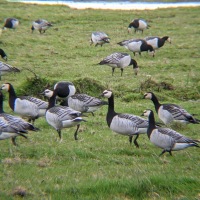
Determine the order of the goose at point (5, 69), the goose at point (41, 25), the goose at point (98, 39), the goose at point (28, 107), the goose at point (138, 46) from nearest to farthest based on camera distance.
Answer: the goose at point (28, 107), the goose at point (5, 69), the goose at point (138, 46), the goose at point (98, 39), the goose at point (41, 25)

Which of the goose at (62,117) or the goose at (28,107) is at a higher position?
the goose at (62,117)

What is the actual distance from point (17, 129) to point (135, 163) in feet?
7.13

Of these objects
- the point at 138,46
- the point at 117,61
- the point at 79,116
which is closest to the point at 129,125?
the point at 79,116

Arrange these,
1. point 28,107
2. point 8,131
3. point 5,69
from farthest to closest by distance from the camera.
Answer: point 5,69, point 28,107, point 8,131

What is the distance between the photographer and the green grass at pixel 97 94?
8039 millimetres

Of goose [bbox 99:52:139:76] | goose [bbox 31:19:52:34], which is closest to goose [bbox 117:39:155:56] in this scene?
goose [bbox 99:52:139:76]

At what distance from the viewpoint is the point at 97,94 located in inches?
616

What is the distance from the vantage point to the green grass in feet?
26.4

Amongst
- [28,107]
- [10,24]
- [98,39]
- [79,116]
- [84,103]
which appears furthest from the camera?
[10,24]

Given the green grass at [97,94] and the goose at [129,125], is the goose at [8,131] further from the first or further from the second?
the goose at [129,125]

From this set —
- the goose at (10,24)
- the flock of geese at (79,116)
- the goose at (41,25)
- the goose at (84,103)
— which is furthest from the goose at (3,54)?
→ the goose at (10,24)

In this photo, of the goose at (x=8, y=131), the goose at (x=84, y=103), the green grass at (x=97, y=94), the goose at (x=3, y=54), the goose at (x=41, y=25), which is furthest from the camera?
the goose at (x=41, y=25)

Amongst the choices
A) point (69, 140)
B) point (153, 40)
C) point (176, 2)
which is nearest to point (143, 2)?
point (176, 2)

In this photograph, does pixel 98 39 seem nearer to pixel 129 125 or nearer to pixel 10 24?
pixel 10 24
